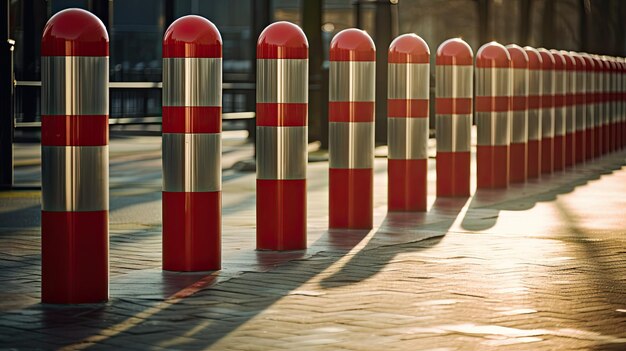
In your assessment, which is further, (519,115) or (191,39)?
(519,115)

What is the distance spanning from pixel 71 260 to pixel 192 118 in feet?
4.02

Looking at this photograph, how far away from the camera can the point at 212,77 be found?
7.30 metres

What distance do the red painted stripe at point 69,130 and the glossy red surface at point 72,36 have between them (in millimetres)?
274

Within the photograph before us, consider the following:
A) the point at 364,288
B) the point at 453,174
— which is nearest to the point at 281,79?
the point at 364,288

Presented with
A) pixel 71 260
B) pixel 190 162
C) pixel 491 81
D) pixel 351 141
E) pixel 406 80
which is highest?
pixel 491 81

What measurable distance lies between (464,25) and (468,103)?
36.3 metres

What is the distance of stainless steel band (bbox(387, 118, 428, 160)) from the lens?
35.4 ft

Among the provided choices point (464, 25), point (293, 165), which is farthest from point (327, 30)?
point (293, 165)

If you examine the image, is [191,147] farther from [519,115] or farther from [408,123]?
[519,115]

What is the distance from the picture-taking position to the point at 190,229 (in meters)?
7.30

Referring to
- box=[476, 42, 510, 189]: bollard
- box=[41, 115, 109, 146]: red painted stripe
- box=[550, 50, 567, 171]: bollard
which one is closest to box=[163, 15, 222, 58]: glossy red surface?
box=[41, 115, 109, 146]: red painted stripe

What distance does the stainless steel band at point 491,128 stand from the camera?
13.1 meters

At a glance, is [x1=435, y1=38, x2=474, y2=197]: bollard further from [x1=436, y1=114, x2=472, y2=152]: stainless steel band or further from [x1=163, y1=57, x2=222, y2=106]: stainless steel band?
[x1=163, y1=57, x2=222, y2=106]: stainless steel band

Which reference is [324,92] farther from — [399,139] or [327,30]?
[327,30]
